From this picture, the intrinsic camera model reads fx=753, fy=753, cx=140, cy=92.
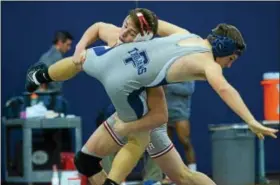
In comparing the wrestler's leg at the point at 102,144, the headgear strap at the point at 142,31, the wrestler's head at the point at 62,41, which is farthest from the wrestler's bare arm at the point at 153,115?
the wrestler's head at the point at 62,41

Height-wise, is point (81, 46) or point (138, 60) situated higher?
point (81, 46)

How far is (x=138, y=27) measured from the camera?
16.1 ft

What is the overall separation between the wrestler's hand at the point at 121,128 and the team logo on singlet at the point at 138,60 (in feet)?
1.51

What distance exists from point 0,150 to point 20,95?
72 centimetres

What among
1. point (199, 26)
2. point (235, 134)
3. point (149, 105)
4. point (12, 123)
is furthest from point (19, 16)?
point (149, 105)

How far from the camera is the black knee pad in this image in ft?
17.3

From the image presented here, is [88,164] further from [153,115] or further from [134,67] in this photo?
[134,67]

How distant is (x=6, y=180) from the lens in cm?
866

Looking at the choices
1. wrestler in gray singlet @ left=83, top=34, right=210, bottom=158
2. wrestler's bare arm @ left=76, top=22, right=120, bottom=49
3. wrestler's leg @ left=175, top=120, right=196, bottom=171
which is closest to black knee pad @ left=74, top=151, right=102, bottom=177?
wrestler in gray singlet @ left=83, top=34, right=210, bottom=158

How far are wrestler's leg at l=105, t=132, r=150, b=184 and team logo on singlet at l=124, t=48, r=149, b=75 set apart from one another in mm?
491

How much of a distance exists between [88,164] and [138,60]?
948 millimetres

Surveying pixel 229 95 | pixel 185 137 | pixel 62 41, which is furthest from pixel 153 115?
pixel 62 41

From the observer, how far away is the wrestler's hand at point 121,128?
5.04 m

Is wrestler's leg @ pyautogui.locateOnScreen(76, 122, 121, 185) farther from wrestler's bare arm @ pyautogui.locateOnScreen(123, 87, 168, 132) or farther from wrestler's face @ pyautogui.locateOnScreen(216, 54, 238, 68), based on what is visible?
wrestler's face @ pyautogui.locateOnScreen(216, 54, 238, 68)
